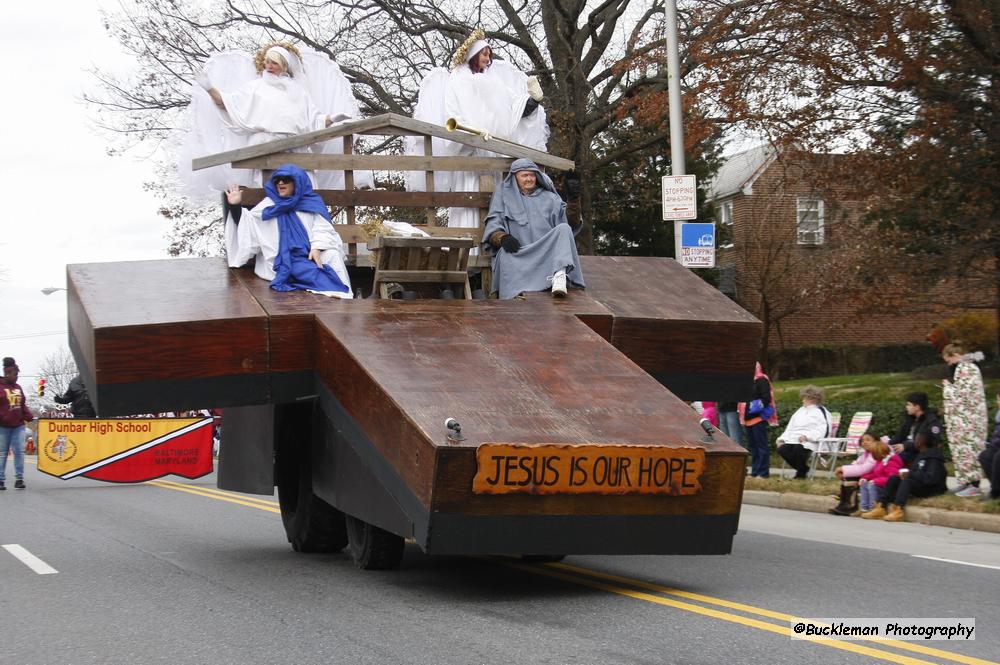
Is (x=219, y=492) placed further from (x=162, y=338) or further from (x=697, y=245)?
(x=162, y=338)

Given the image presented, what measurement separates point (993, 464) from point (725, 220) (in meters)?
28.5

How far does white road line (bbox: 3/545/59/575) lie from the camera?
30.0 feet

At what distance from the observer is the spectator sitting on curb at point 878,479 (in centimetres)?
1335

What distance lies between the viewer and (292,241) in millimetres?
9336

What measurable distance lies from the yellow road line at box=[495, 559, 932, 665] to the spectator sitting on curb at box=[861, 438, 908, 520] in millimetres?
5696

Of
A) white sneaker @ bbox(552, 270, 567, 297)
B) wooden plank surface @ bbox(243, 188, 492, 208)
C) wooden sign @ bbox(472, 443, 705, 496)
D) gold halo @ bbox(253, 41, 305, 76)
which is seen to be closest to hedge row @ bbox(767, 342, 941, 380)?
gold halo @ bbox(253, 41, 305, 76)

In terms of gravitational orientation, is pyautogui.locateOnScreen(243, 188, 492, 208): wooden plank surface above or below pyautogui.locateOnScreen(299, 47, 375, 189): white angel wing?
below

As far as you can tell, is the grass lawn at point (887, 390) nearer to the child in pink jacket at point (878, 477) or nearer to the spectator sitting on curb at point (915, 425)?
the spectator sitting on curb at point (915, 425)

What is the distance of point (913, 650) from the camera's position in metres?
5.95

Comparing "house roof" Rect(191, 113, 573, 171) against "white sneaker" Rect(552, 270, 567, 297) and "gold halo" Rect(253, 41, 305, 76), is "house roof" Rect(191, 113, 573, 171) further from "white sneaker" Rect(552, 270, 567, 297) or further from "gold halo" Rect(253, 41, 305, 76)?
"gold halo" Rect(253, 41, 305, 76)

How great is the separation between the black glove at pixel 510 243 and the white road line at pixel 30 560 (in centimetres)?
404

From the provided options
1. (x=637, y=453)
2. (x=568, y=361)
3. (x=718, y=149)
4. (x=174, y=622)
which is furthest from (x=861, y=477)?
(x=718, y=149)

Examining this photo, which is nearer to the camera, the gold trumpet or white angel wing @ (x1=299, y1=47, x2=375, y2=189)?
the gold trumpet

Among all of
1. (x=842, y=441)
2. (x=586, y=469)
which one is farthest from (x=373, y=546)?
(x=842, y=441)
